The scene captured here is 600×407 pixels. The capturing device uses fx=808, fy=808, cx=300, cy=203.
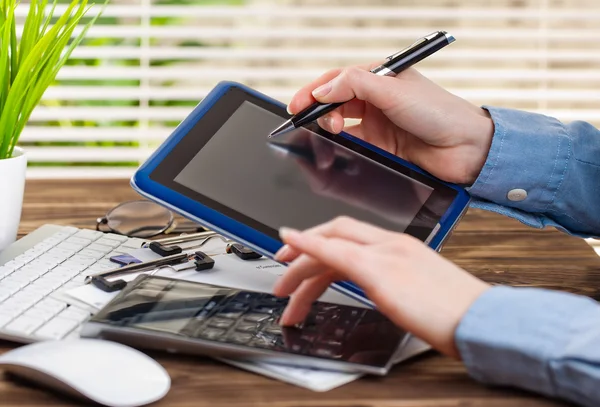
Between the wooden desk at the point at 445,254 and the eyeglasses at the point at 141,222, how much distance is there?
0.10 feet

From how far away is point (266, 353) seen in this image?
63cm

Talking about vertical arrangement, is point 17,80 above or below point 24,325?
above

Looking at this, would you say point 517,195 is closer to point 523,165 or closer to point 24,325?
point 523,165

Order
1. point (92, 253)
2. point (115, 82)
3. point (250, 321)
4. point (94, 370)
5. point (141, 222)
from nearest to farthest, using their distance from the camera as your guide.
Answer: point (94, 370), point (250, 321), point (92, 253), point (141, 222), point (115, 82)

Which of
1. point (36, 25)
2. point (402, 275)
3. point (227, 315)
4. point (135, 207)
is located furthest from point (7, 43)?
point (402, 275)

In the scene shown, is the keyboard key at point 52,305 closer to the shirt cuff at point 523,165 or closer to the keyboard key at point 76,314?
the keyboard key at point 76,314

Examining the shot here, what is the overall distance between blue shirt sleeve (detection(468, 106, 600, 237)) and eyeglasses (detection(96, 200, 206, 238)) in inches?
14.7

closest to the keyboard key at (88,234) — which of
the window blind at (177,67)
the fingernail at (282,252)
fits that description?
the fingernail at (282,252)

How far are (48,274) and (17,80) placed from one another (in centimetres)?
22

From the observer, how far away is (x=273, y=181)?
0.82 m

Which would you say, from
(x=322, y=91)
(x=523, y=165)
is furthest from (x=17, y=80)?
(x=523, y=165)

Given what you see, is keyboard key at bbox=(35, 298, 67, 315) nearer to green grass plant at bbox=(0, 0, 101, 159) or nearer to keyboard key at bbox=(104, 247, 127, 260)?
keyboard key at bbox=(104, 247, 127, 260)

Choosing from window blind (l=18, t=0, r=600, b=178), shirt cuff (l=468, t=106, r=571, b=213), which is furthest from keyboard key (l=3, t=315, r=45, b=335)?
window blind (l=18, t=0, r=600, b=178)

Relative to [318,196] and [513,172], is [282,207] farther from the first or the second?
[513,172]
